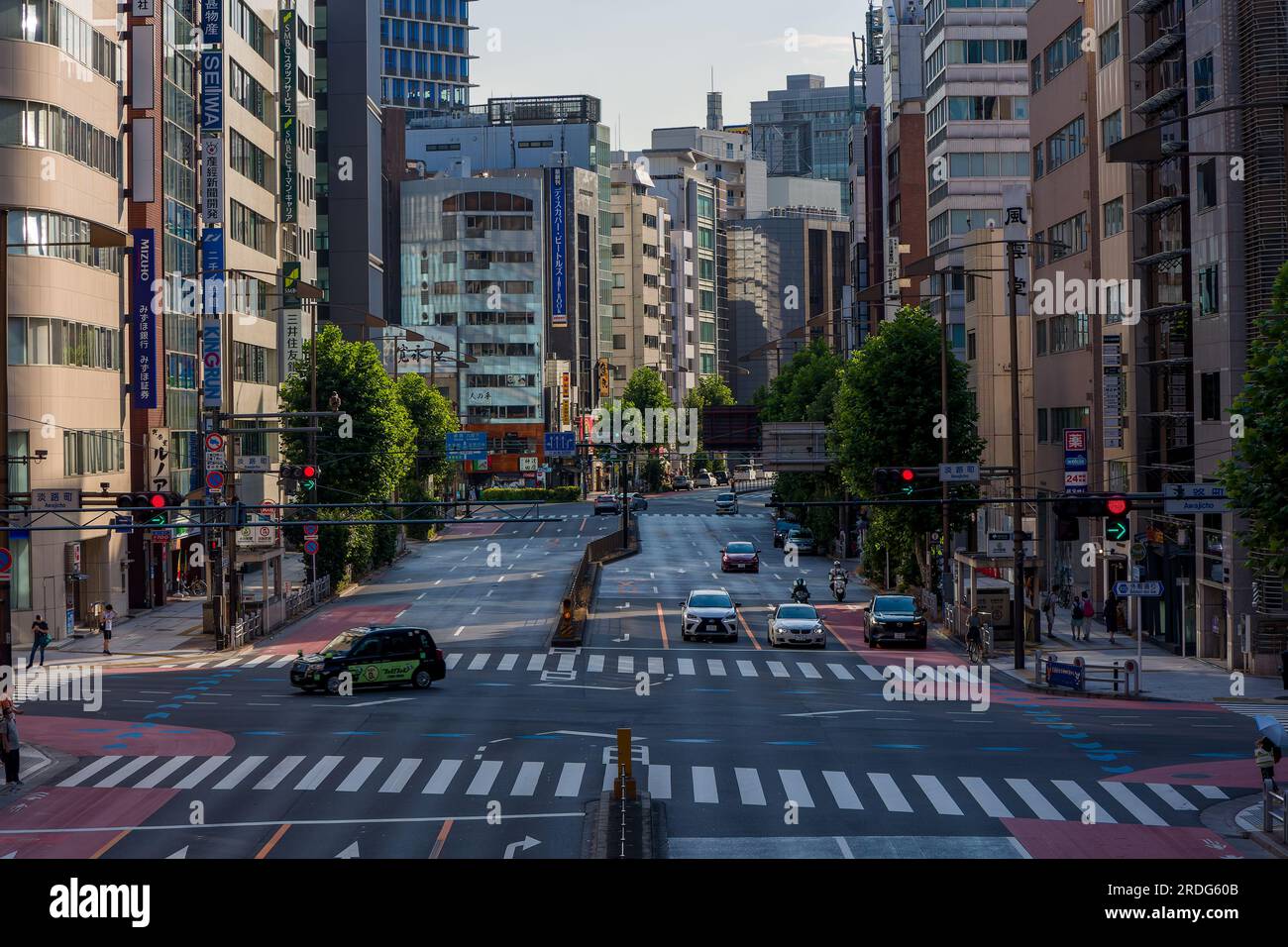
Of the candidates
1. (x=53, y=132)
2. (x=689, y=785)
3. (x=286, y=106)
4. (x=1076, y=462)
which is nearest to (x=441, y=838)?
(x=689, y=785)

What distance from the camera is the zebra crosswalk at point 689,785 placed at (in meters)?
27.2

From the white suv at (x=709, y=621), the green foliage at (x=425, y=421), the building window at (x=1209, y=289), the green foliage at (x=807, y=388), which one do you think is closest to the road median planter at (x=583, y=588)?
the white suv at (x=709, y=621)

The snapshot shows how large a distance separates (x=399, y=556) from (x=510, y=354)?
252 ft

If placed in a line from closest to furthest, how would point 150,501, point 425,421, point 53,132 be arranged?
point 150,501
point 53,132
point 425,421

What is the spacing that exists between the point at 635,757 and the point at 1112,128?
3974cm

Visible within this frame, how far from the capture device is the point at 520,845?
2392 cm

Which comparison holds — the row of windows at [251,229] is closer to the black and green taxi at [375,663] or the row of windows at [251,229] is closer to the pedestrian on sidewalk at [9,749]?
the black and green taxi at [375,663]

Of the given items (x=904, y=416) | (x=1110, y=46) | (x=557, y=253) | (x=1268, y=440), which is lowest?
(x=1268, y=440)

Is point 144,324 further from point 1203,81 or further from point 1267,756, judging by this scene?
point 1267,756

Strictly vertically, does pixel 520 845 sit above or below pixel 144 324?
below

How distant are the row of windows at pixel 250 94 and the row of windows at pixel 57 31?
2079 cm

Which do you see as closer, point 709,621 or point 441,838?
point 441,838
